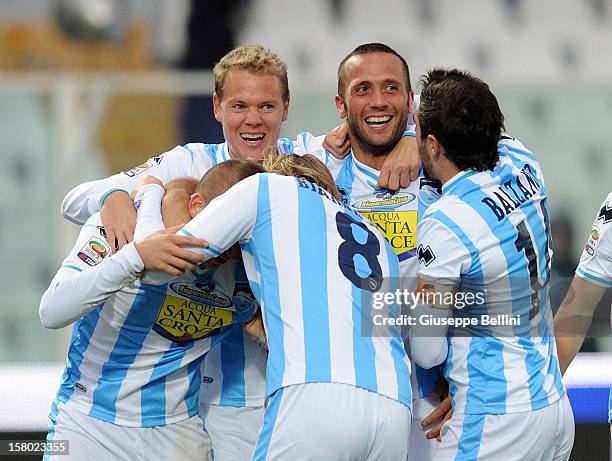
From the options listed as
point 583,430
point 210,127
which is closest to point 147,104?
point 210,127

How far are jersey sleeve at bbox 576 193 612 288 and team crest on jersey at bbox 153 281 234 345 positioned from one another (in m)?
1.20

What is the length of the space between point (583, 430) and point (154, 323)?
2347mm

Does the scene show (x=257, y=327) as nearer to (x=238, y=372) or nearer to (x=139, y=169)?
(x=238, y=372)

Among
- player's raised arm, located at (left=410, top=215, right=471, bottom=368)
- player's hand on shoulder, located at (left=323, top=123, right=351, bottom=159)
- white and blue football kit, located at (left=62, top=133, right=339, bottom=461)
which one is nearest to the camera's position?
player's raised arm, located at (left=410, top=215, right=471, bottom=368)

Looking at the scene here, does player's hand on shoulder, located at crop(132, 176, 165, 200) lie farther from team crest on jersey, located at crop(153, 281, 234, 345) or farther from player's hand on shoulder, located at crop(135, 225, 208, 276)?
player's hand on shoulder, located at crop(135, 225, 208, 276)

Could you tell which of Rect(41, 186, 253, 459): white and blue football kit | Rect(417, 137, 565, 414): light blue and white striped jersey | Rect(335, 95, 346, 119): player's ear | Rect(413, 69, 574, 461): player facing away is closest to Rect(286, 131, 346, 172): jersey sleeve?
Rect(335, 95, 346, 119): player's ear

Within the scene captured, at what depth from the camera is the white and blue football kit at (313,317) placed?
2531 millimetres

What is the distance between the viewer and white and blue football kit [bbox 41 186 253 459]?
119 inches

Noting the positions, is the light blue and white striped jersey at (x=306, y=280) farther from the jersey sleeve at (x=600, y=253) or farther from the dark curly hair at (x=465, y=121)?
Answer: the jersey sleeve at (x=600, y=253)

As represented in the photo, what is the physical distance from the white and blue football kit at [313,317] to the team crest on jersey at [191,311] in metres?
0.34

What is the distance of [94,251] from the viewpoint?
3018 millimetres

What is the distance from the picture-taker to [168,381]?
317 cm

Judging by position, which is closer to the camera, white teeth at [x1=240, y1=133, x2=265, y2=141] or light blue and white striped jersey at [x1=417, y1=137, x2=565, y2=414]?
light blue and white striped jersey at [x1=417, y1=137, x2=565, y2=414]

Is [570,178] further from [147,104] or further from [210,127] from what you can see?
[147,104]
